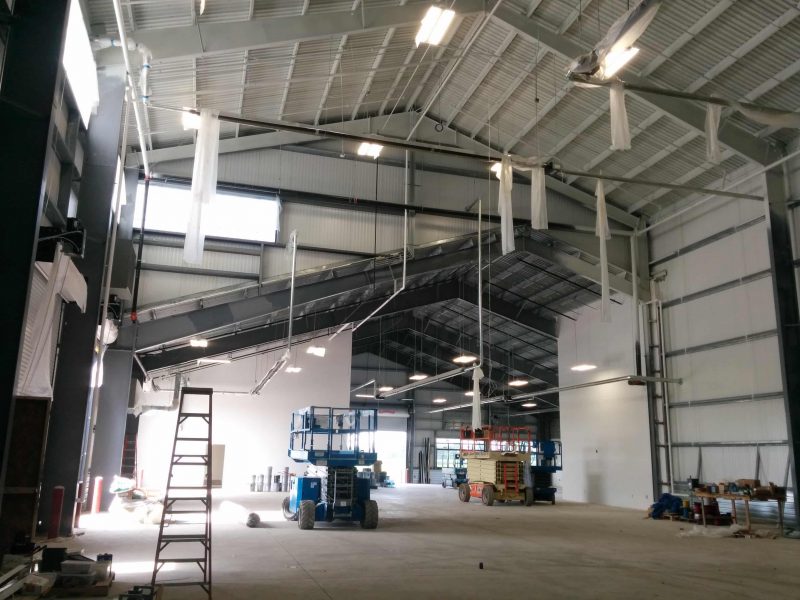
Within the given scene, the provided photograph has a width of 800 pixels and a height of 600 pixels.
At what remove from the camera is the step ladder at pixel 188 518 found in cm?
786

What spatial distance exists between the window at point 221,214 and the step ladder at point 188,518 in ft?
17.0

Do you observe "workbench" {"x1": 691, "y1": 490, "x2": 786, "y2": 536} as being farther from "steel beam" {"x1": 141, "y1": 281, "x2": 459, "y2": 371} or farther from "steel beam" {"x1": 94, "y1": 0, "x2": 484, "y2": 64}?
"steel beam" {"x1": 141, "y1": 281, "x2": 459, "y2": 371}

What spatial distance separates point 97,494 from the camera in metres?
17.6

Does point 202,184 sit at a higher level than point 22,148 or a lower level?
higher

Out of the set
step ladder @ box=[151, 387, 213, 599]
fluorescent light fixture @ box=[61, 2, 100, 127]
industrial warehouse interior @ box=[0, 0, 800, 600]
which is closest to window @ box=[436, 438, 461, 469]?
industrial warehouse interior @ box=[0, 0, 800, 600]

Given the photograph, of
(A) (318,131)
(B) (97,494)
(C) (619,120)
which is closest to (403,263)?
(A) (318,131)

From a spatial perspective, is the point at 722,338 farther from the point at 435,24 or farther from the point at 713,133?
the point at 435,24

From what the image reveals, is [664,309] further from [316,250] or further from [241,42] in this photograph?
[241,42]

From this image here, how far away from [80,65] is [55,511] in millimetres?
8587

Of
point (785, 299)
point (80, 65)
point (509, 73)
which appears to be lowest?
point (785, 299)

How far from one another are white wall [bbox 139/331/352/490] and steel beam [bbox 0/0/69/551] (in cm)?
2514

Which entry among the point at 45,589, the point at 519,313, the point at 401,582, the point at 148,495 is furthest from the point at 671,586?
the point at 519,313

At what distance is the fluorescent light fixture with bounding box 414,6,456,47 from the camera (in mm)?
11109

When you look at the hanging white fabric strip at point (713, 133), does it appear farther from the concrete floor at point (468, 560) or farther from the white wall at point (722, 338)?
the concrete floor at point (468, 560)
